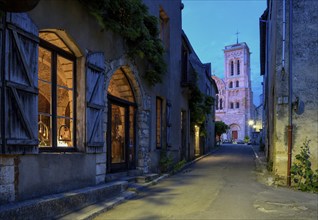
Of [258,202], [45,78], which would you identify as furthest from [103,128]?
[258,202]

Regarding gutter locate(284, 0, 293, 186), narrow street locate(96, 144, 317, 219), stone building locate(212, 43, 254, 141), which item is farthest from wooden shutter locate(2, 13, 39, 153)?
stone building locate(212, 43, 254, 141)

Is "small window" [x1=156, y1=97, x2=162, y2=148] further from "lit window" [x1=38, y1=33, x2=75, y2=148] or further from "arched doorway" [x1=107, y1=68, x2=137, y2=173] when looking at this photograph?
"lit window" [x1=38, y1=33, x2=75, y2=148]

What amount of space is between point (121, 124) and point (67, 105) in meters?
2.68

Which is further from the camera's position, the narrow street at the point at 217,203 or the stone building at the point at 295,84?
the stone building at the point at 295,84

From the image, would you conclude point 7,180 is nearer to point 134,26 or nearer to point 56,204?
point 56,204

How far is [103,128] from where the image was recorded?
268 inches

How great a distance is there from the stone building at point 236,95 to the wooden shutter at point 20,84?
5493 centimetres

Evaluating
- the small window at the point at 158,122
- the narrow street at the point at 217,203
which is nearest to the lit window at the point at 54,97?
the narrow street at the point at 217,203

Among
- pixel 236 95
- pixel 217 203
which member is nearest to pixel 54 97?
pixel 217 203

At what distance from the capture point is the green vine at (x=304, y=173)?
7812mm

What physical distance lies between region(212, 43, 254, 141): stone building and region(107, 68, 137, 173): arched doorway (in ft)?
166

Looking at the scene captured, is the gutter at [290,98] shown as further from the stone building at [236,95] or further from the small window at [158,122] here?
the stone building at [236,95]

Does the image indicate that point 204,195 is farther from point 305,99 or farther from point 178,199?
point 305,99

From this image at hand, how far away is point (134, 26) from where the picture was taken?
295 inches
